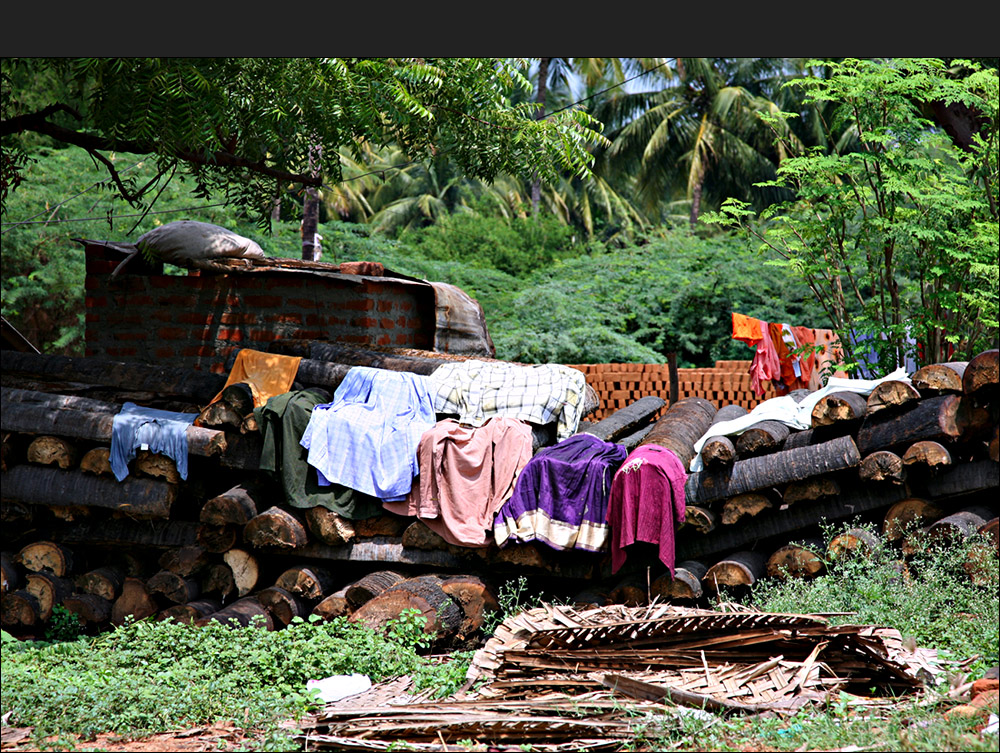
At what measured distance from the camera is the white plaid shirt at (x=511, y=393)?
284 inches

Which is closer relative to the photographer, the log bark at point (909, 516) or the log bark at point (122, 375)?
the log bark at point (909, 516)

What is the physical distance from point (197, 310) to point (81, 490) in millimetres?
2175

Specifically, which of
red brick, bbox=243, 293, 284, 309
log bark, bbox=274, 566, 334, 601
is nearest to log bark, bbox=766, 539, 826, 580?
log bark, bbox=274, 566, 334, 601

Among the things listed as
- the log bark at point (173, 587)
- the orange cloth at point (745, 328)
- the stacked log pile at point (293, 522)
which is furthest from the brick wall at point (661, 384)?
the log bark at point (173, 587)

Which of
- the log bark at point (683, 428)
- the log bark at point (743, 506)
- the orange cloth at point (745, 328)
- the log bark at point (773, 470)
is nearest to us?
the log bark at point (773, 470)

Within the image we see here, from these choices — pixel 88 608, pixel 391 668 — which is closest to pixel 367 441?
pixel 391 668

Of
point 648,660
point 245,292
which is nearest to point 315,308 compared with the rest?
point 245,292

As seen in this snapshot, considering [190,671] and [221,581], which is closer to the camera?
[190,671]

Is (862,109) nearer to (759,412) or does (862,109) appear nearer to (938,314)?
(938,314)

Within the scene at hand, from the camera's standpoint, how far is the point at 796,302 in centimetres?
1816

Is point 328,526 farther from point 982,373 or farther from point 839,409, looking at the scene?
point 982,373

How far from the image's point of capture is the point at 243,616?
6480 millimetres

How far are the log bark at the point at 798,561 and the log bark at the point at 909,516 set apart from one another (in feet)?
1.63

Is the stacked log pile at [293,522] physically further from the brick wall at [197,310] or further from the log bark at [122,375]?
the brick wall at [197,310]
